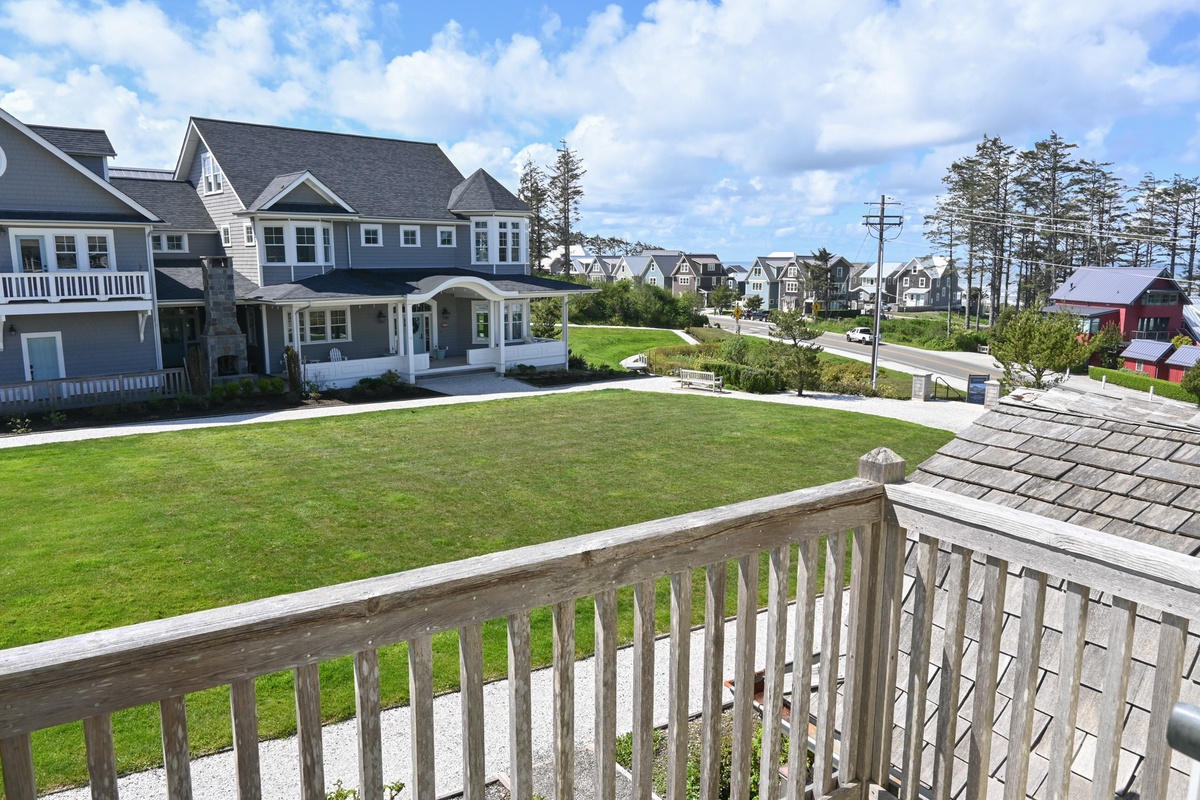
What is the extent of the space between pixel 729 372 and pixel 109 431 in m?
19.2

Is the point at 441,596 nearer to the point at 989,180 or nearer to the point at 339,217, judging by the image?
the point at 339,217

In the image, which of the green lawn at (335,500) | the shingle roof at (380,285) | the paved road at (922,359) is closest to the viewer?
the green lawn at (335,500)

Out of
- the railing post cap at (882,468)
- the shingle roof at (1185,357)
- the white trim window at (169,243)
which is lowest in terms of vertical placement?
the shingle roof at (1185,357)

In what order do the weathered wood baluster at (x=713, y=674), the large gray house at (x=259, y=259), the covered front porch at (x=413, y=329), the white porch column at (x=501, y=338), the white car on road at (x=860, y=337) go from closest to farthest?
the weathered wood baluster at (x=713, y=674) → the large gray house at (x=259, y=259) → the covered front porch at (x=413, y=329) → the white porch column at (x=501, y=338) → the white car on road at (x=860, y=337)

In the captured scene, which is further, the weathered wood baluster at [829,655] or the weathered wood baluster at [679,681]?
the weathered wood baluster at [829,655]

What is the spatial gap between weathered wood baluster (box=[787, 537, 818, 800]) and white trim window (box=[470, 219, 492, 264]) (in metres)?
31.2

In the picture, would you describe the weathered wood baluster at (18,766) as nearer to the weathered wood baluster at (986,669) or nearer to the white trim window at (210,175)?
the weathered wood baluster at (986,669)

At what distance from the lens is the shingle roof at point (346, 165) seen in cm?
2861

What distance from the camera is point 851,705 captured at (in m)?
3.11

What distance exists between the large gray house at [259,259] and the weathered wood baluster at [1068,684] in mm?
24442

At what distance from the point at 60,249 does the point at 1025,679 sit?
25711 mm

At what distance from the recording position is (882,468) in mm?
3031

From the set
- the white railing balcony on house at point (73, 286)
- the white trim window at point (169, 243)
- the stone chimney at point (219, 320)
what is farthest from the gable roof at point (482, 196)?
the white railing balcony on house at point (73, 286)

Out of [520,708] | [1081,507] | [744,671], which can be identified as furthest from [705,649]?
[1081,507]
